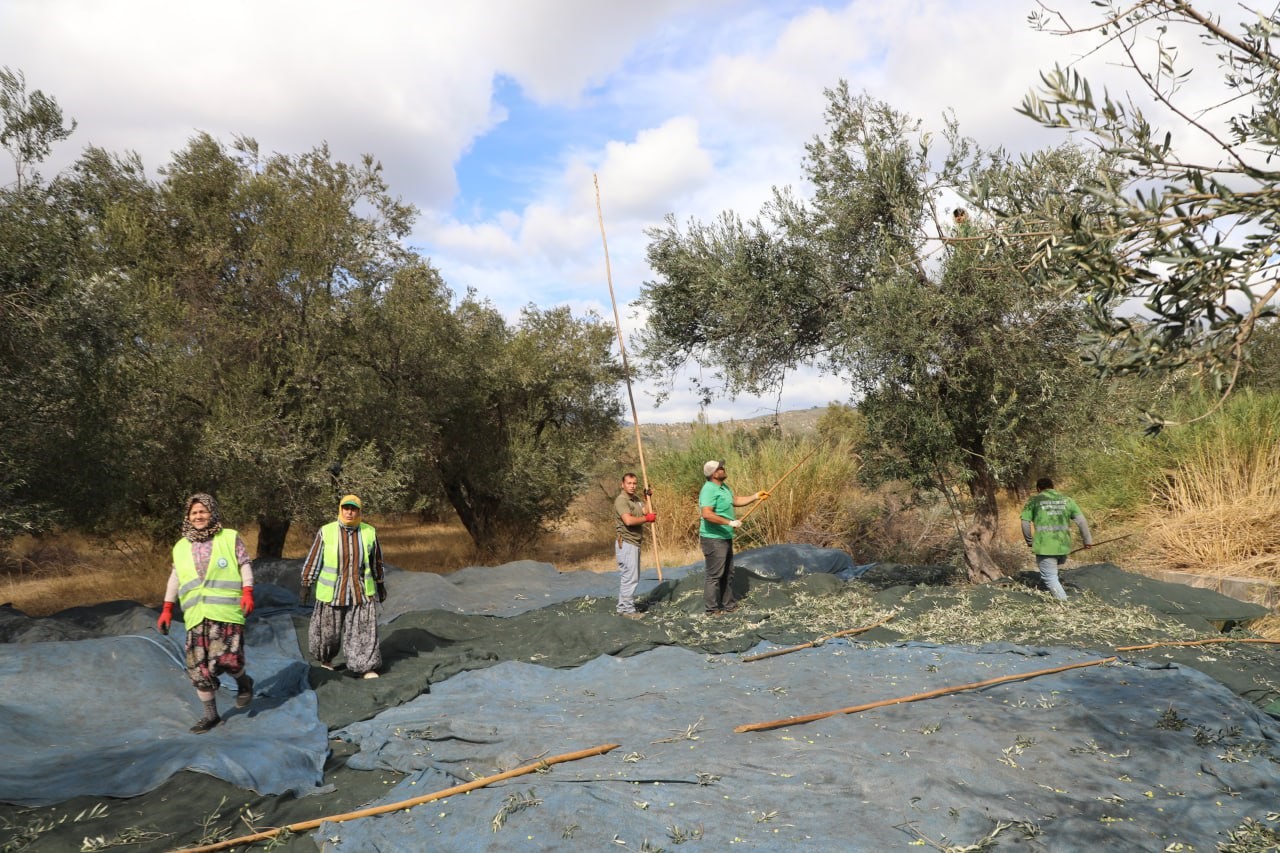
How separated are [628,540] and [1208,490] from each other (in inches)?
292

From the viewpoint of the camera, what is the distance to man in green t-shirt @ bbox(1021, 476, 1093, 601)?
870 centimetres

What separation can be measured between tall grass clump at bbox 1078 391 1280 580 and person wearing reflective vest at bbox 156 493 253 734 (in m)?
8.98

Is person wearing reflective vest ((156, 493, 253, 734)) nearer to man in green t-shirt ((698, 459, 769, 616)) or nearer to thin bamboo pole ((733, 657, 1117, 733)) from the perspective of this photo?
thin bamboo pole ((733, 657, 1117, 733))

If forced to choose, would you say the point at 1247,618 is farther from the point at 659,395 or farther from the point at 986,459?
the point at 659,395

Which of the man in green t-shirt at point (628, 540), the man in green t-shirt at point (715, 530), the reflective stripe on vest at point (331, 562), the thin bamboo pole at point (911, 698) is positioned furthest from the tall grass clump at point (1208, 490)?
the reflective stripe on vest at point (331, 562)

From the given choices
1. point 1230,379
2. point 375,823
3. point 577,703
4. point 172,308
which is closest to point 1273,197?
point 1230,379

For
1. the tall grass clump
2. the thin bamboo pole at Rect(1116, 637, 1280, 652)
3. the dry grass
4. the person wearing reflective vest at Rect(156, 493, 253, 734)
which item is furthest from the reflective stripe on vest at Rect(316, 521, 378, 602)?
the dry grass

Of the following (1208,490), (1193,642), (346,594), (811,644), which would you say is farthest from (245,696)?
(1208,490)

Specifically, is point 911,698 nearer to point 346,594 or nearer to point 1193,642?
point 1193,642

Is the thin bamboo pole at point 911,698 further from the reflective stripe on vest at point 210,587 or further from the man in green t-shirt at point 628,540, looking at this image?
the man in green t-shirt at point 628,540

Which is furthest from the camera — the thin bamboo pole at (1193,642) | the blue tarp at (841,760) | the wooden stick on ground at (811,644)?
the wooden stick on ground at (811,644)

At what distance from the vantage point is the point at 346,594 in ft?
23.8

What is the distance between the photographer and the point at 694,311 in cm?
1077

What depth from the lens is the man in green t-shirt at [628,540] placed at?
942 centimetres
